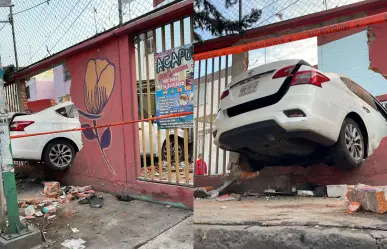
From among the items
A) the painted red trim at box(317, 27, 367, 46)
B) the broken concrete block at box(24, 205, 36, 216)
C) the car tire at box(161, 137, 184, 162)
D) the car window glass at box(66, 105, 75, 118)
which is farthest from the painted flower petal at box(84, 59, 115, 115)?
the painted red trim at box(317, 27, 367, 46)

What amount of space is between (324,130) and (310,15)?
297mm

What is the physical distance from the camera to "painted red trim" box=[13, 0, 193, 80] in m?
2.71

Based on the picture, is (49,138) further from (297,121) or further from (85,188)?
(297,121)

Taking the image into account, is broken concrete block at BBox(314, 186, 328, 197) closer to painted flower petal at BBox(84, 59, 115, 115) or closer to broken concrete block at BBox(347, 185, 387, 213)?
broken concrete block at BBox(347, 185, 387, 213)

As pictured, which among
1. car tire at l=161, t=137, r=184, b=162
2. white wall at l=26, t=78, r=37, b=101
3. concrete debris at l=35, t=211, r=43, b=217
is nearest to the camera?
car tire at l=161, t=137, r=184, b=162

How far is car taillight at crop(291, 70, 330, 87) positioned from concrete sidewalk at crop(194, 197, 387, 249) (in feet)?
1.02

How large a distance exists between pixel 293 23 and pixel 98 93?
3237mm

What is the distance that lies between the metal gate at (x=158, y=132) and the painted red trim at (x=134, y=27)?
0.20ft

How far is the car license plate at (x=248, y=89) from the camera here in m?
0.83

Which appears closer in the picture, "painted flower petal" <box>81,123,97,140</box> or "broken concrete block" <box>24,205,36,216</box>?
"broken concrete block" <box>24,205,36,216</box>

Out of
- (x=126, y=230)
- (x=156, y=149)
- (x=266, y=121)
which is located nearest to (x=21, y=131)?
(x=156, y=149)

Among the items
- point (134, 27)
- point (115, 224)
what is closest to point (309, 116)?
point (115, 224)

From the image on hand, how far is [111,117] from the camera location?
362 centimetres

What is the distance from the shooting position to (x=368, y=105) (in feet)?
2.54
